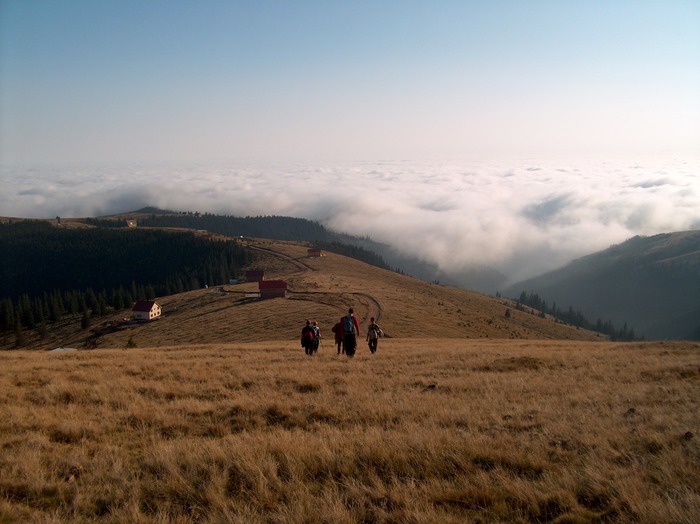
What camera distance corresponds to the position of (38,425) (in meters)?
9.08

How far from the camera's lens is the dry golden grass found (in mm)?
5527

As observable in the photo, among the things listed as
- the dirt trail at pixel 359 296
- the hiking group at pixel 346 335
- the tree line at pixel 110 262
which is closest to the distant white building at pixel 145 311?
the dirt trail at pixel 359 296

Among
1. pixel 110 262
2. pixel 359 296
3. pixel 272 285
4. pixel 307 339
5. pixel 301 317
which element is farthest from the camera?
pixel 110 262

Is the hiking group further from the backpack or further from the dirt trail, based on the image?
the dirt trail

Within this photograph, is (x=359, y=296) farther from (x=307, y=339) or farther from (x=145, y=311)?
(x=307, y=339)

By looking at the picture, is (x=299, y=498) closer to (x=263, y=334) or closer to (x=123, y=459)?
(x=123, y=459)

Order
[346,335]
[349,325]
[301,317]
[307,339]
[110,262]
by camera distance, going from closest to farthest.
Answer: [346,335], [349,325], [307,339], [301,317], [110,262]

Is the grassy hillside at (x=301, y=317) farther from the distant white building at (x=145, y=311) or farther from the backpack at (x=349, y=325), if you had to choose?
the backpack at (x=349, y=325)

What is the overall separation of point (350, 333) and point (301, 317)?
42.6 metres

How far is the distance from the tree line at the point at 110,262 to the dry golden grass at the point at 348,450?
113498 mm

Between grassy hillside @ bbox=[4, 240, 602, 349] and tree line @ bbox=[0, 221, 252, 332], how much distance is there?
33.0 metres

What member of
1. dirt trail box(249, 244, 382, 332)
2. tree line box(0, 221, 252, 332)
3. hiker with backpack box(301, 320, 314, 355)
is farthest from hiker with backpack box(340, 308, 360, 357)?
tree line box(0, 221, 252, 332)

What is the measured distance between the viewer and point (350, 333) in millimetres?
20781

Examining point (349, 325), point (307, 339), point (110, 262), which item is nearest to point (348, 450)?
point (349, 325)
